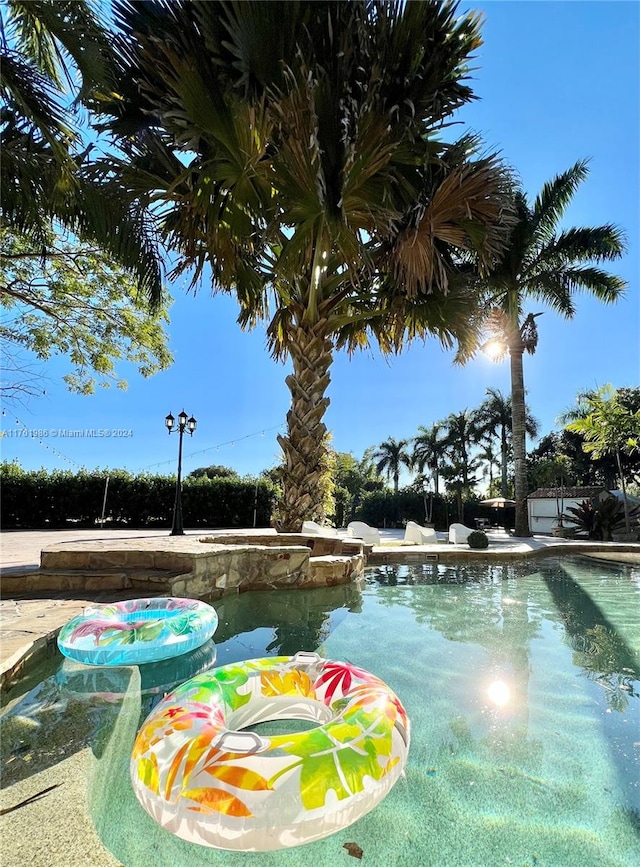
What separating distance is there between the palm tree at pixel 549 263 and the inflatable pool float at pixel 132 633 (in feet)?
39.6

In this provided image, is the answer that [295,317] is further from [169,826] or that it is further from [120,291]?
[169,826]

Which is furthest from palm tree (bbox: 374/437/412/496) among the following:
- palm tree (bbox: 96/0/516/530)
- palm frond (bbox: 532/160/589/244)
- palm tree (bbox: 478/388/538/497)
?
palm tree (bbox: 96/0/516/530)

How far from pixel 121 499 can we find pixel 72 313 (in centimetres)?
854

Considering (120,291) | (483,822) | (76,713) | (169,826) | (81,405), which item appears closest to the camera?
(169,826)

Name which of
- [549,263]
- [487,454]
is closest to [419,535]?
Result: [549,263]

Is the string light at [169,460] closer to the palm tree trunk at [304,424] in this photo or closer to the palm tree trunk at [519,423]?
the palm tree trunk at [304,424]

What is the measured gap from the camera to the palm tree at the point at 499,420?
103 feet

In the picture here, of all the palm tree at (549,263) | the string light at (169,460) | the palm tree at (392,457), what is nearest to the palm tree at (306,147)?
the string light at (169,460)

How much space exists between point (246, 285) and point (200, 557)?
433 cm

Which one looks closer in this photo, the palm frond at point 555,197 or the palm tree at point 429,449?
the palm frond at point 555,197

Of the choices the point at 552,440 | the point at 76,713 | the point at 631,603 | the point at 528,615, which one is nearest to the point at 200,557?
the point at 76,713

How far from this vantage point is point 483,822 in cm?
148

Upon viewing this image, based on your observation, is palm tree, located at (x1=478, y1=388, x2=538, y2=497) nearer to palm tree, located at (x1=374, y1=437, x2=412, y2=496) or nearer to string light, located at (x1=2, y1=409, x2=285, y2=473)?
palm tree, located at (x1=374, y1=437, x2=412, y2=496)

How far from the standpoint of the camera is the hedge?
14.3 m
